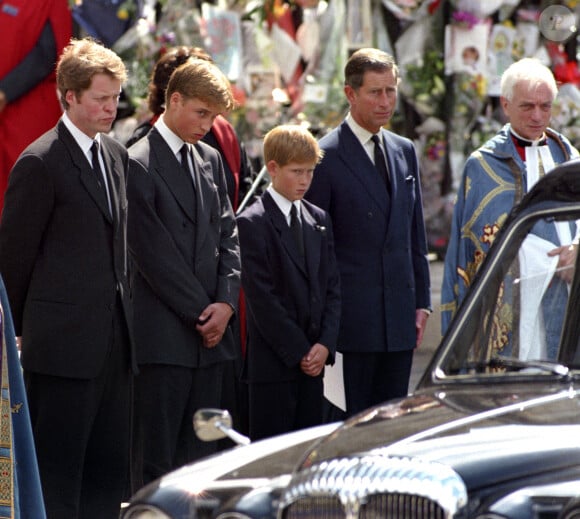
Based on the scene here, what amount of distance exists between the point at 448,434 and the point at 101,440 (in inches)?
94.8

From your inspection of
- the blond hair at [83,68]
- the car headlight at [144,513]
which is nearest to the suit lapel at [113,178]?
the blond hair at [83,68]

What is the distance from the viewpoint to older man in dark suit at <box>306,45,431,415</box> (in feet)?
22.3

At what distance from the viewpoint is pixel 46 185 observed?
5.64 m

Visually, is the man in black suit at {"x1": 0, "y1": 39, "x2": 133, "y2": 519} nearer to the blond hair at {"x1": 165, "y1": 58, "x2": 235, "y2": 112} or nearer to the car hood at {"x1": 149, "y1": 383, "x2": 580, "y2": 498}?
the blond hair at {"x1": 165, "y1": 58, "x2": 235, "y2": 112}

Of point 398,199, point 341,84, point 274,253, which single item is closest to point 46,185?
point 274,253

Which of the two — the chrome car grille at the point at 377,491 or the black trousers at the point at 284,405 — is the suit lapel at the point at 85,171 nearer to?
the black trousers at the point at 284,405

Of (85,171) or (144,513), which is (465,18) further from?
(144,513)

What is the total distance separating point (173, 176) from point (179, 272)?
43 centimetres

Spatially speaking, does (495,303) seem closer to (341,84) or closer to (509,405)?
(509,405)

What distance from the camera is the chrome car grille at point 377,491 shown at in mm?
3428

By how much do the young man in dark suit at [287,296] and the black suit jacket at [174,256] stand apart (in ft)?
0.39

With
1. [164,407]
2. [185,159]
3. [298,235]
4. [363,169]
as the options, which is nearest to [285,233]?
[298,235]

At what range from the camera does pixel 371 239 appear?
6855mm

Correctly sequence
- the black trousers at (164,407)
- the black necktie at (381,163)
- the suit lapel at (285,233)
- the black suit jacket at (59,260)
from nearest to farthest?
the black suit jacket at (59,260) < the black trousers at (164,407) < the suit lapel at (285,233) < the black necktie at (381,163)
